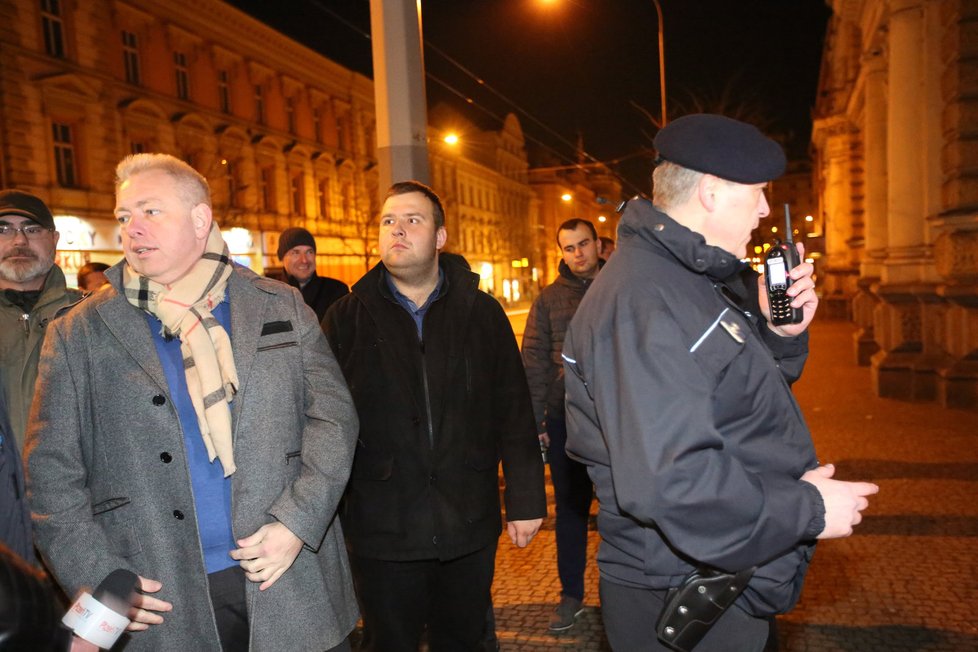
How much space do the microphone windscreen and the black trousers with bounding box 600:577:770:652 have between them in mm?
1271

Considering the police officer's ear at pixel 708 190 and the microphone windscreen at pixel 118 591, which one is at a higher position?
the police officer's ear at pixel 708 190

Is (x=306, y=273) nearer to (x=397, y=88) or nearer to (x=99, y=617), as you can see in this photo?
(x=397, y=88)

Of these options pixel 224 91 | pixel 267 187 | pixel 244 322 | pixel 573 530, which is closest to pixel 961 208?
pixel 573 530

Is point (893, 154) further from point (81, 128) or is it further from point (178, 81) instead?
point (178, 81)

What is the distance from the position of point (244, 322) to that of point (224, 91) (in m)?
32.4

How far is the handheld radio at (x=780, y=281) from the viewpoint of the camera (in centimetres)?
243

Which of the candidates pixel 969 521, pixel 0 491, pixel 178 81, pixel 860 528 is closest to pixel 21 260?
pixel 0 491

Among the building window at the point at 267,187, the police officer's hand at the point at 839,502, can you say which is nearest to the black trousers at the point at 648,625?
the police officer's hand at the point at 839,502

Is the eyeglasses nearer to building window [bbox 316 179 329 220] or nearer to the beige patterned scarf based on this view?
the beige patterned scarf

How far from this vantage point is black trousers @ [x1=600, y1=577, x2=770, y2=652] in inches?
78.2

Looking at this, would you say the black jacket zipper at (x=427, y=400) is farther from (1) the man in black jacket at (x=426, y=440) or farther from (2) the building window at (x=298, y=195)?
(2) the building window at (x=298, y=195)

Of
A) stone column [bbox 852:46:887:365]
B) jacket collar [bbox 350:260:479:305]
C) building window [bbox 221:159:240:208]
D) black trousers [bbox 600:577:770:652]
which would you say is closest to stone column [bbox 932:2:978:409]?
stone column [bbox 852:46:887:365]

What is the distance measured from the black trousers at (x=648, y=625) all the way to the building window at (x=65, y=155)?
25.0 meters

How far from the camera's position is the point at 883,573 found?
4.74 meters
